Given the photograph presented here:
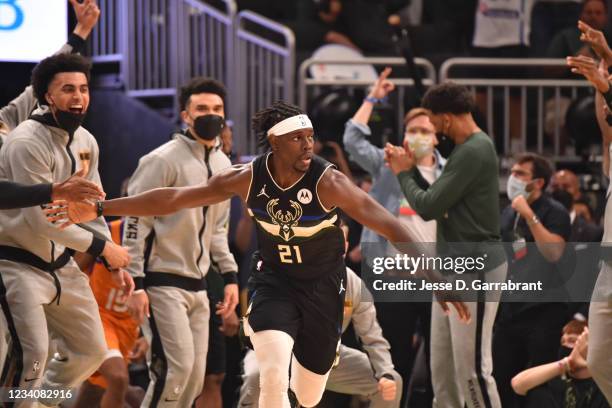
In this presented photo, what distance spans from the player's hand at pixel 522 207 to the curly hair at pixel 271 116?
7.52 feet

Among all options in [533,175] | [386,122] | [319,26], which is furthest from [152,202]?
[319,26]

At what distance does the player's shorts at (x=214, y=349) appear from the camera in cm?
696

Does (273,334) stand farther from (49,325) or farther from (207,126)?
(207,126)

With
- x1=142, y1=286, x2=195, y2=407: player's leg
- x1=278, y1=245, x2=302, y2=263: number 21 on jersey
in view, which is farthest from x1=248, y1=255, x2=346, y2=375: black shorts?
x1=142, y1=286, x2=195, y2=407: player's leg

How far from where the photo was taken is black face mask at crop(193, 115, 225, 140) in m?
6.73

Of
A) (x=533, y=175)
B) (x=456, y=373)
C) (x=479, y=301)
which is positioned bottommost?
(x=456, y=373)

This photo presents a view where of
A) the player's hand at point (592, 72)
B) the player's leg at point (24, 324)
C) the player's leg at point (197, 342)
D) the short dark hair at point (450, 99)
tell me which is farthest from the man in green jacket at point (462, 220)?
the player's leg at point (24, 324)

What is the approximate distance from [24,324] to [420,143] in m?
3.18

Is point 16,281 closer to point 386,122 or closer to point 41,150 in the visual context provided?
point 41,150

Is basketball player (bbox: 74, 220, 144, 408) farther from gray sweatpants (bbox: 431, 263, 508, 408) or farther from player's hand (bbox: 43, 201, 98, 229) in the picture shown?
gray sweatpants (bbox: 431, 263, 508, 408)

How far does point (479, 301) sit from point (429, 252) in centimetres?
52

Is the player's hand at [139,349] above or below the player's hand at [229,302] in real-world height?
below

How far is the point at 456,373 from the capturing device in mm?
6613

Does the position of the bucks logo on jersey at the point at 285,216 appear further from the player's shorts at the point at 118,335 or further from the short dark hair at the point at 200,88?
the player's shorts at the point at 118,335
